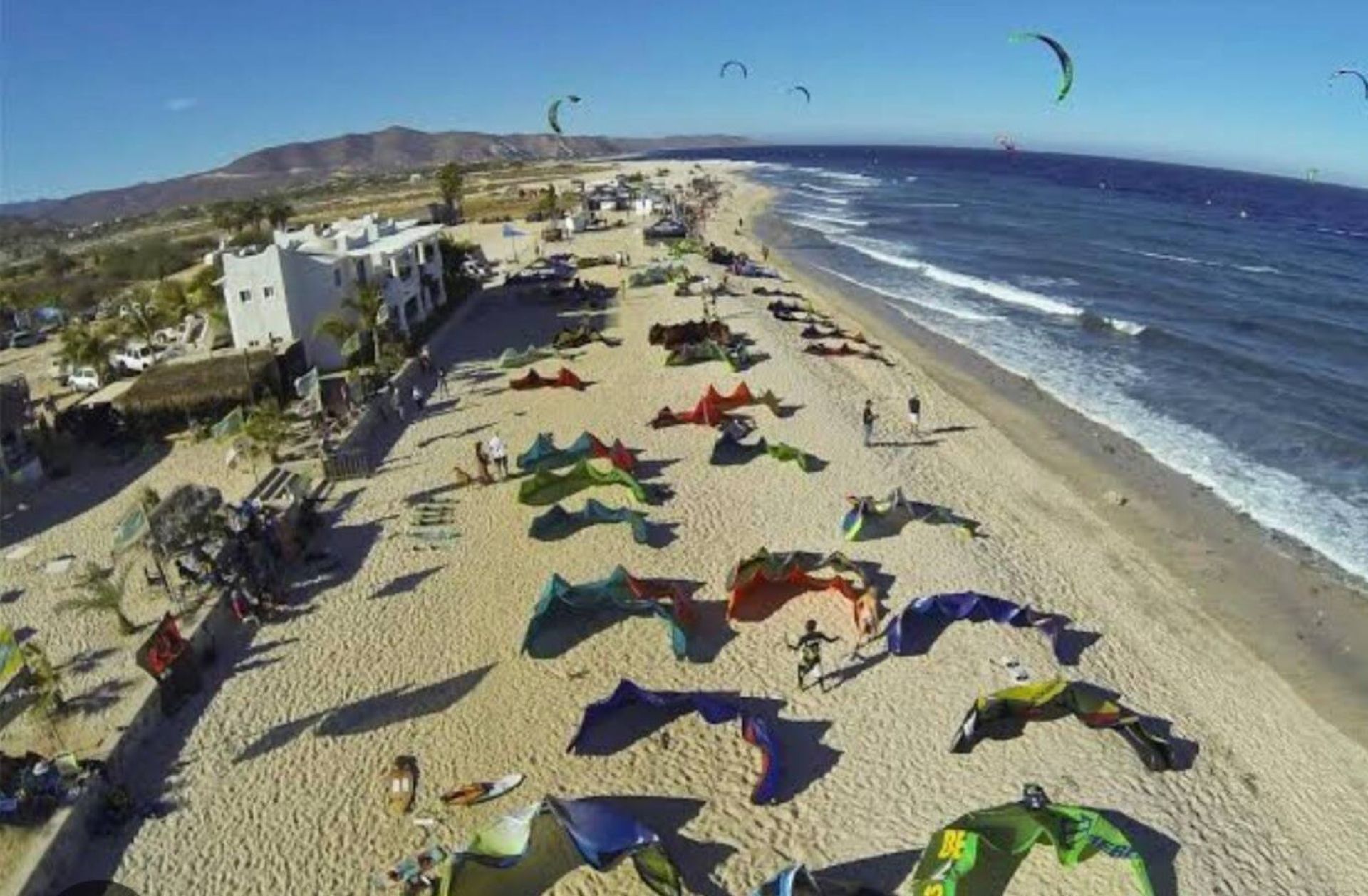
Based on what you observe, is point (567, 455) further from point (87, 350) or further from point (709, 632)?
point (87, 350)

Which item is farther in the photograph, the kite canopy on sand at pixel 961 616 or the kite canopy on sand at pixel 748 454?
the kite canopy on sand at pixel 748 454

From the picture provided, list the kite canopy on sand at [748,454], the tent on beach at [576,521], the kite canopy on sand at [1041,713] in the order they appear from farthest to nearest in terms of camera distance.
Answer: the kite canopy on sand at [748,454] → the tent on beach at [576,521] → the kite canopy on sand at [1041,713]

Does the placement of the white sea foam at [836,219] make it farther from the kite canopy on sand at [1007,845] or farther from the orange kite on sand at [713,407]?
the kite canopy on sand at [1007,845]

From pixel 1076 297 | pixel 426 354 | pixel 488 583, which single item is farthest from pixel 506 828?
pixel 1076 297

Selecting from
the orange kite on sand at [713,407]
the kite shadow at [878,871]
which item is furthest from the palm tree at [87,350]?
the kite shadow at [878,871]

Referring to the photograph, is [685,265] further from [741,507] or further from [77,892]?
[77,892]

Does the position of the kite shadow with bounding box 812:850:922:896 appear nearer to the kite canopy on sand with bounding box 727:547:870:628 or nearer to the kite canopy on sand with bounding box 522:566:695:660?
the kite canopy on sand with bounding box 522:566:695:660
